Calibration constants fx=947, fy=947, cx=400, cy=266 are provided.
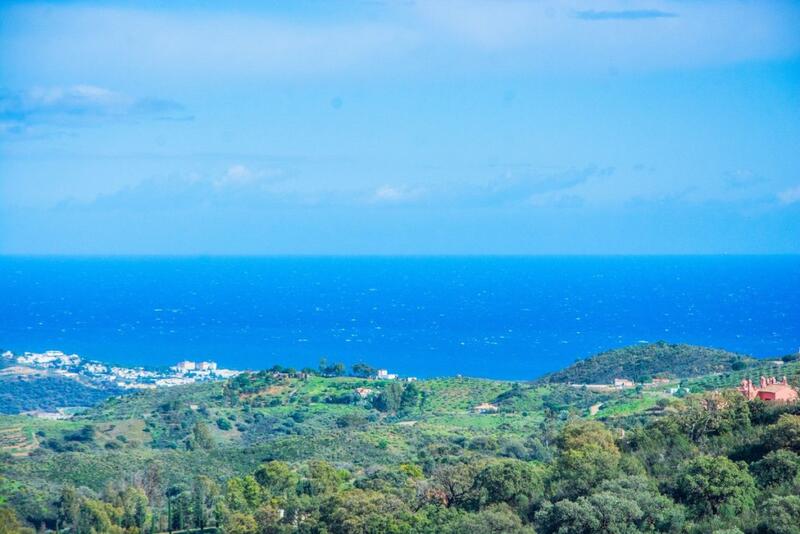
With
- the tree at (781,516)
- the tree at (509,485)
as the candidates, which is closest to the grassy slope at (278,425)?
the tree at (509,485)

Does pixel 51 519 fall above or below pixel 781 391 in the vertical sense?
below

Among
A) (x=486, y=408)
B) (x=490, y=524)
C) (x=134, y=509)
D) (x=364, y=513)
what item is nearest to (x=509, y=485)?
(x=490, y=524)

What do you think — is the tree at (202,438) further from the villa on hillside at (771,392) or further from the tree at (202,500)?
the villa on hillside at (771,392)

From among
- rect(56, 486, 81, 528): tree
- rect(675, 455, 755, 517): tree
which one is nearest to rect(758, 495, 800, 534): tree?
rect(675, 455, 755, 517): tree

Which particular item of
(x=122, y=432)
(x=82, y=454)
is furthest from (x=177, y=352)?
(x=82, y=454)

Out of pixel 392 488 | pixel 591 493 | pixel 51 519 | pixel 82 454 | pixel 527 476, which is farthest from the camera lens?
pixel 82 454

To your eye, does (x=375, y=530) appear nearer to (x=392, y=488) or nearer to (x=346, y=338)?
(x=392, y=488)

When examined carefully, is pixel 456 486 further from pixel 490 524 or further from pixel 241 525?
pixel 241 525

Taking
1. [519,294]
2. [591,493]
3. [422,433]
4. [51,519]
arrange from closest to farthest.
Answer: [591,493], [51,519], [422,433], [519,294]
